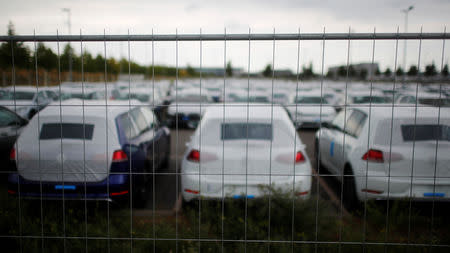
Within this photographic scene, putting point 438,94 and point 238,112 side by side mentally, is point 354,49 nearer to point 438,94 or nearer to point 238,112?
point 438,94

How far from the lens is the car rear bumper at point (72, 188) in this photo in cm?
398

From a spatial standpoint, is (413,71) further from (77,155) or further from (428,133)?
(77,155)

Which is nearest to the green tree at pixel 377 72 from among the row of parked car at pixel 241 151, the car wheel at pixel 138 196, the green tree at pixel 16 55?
the row of parked car at pixel 241 151

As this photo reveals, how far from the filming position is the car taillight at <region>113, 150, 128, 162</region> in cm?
467

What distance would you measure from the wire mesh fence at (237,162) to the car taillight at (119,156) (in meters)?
0.01

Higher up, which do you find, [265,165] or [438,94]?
[438,94]

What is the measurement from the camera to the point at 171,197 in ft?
19.2

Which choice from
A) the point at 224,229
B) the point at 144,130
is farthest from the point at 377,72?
the point at 144,130

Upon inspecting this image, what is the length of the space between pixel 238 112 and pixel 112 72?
1641 mm

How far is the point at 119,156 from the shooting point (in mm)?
4715

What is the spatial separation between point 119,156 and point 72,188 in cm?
89

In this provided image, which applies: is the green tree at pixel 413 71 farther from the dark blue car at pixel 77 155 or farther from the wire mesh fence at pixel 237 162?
the dark blue car at pixel 77 155

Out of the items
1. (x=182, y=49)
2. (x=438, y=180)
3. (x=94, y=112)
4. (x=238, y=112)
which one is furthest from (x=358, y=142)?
(x=94, y=112)

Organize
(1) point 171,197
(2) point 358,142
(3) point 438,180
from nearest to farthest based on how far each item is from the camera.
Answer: (3) point 438,180, (2) point 358,142, (1) point 171,197
